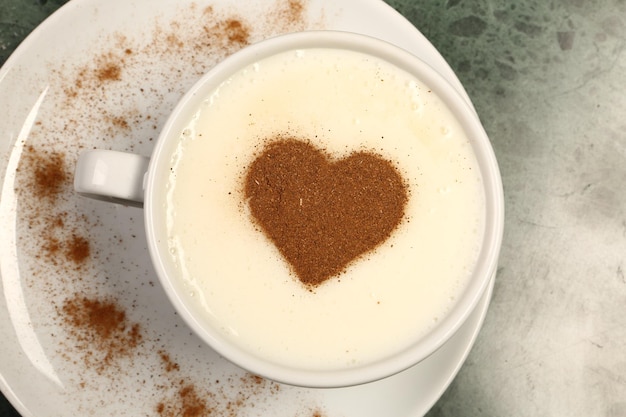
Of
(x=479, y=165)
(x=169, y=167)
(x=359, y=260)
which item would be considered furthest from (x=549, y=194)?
(x=169, y=167)

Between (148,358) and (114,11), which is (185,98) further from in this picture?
(148,358)

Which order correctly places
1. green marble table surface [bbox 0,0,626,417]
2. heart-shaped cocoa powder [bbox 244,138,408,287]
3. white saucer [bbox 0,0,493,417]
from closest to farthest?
heart-shaped cocoa powder [bbox 244,138,408,287], white saucer [bbox 0,0,493,417], green marble table surface [bbox 0,0,626,417]

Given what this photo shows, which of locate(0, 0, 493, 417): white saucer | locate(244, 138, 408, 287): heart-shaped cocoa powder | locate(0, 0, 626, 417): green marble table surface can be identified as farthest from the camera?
locate(0, 0, 626, 417): green marble table surface

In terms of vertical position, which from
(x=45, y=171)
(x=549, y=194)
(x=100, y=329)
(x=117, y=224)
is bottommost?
(x=549, y=194)

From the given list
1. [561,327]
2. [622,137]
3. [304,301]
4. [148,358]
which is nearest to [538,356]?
[561,327]

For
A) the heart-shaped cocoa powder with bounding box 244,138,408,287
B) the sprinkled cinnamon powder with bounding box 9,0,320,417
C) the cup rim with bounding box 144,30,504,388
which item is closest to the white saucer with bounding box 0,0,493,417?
the sprinkled cinnamon powder with bounding box 9,0,320,417

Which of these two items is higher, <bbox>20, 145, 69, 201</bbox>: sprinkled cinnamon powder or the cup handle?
the cup handle

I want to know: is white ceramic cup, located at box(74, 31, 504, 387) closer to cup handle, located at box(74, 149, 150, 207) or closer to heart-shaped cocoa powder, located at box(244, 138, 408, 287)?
cup handle, located at box(74, 149, 150, 207)

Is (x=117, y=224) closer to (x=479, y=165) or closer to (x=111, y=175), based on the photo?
(x=111, y=175)
